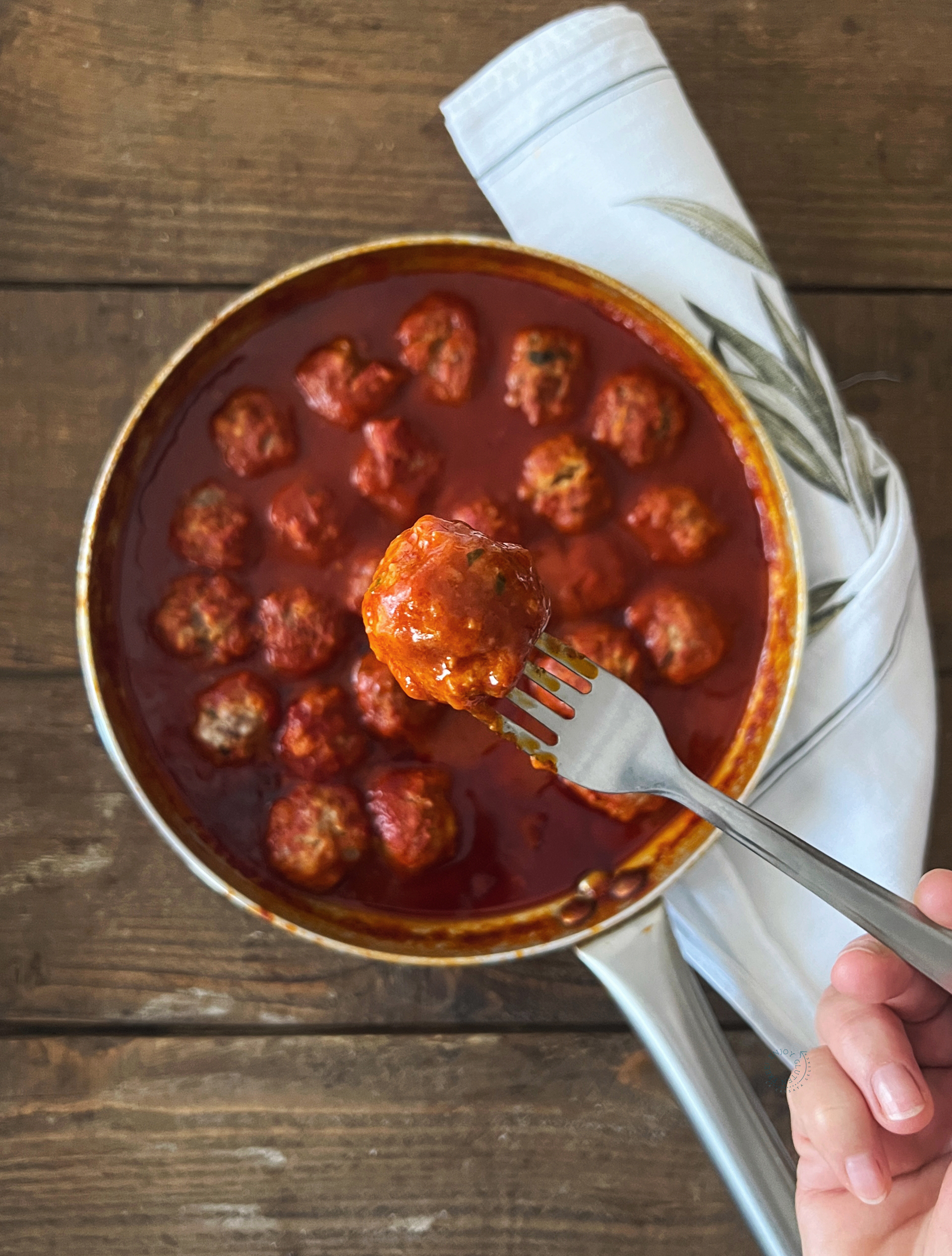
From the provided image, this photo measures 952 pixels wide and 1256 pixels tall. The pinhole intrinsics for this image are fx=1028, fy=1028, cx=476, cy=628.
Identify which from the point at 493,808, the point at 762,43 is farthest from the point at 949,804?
the point at 762,43

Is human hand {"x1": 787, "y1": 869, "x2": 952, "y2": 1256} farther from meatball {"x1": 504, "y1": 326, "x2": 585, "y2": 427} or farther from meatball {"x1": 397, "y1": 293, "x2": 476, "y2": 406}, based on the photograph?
meatball {"x1": 397, "y1": 293, "x2": 476, "y2": 406}

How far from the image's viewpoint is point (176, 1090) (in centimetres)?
161

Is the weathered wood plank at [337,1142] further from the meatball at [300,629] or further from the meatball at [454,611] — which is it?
the meatball at [454,611]

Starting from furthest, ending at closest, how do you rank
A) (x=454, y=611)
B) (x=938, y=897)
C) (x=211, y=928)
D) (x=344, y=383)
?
(x=211, y=928) < (x=344, y=383) < (x=938, y=897) < (x=454, y=611)

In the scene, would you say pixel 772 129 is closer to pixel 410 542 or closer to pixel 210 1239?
pixel 410 542

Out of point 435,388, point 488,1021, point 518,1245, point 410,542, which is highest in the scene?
point 435,388

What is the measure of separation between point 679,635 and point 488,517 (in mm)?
323

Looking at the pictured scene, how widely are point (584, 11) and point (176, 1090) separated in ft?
5.83

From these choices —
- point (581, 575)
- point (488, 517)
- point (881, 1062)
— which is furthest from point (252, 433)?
point (881, 1062)

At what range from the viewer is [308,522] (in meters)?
1.46

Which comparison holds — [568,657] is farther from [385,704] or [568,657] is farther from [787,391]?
[787,391]

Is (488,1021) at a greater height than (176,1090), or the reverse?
(488,1021)

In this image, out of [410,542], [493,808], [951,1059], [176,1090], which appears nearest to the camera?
[410,542]

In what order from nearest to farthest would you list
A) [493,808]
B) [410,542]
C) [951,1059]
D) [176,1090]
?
1. [410,542]
2. [951,1059]
3. [493,808]
4. [176,1090]
